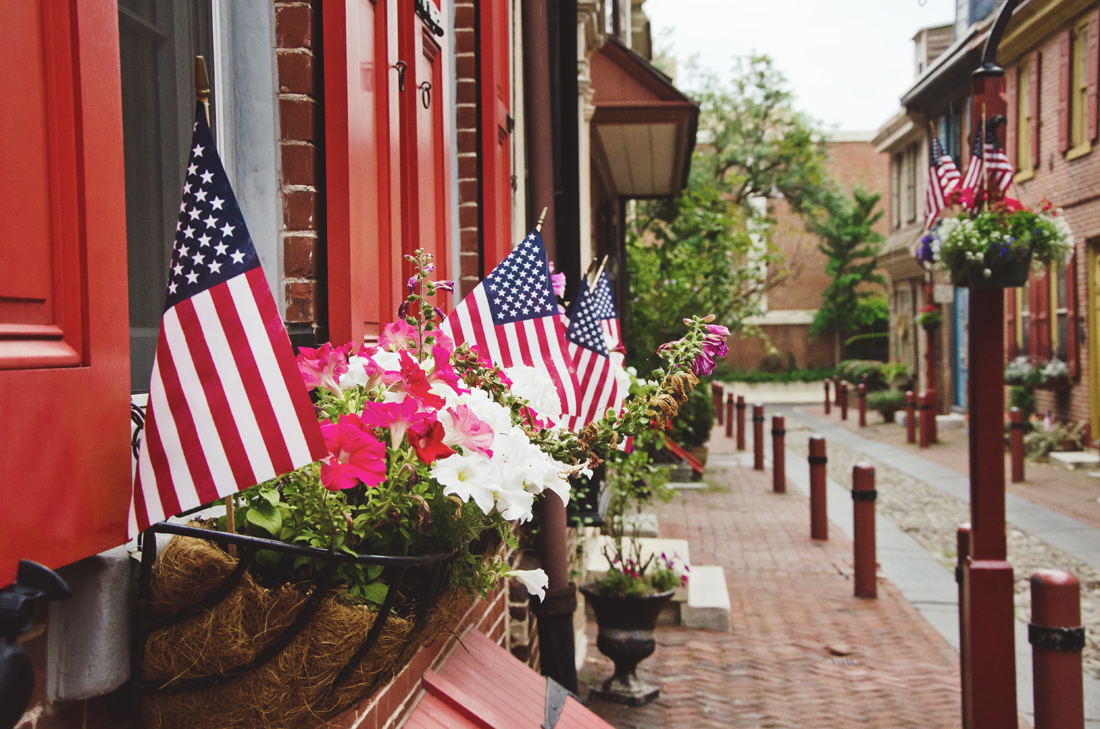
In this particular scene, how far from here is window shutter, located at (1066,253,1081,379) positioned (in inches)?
590

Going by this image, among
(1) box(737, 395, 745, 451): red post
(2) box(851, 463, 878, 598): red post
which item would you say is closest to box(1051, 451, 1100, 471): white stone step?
(1) box(737, 395, 745, 451): red post

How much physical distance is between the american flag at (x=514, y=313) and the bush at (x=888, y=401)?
791 inches

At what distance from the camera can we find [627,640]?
17.6 feet

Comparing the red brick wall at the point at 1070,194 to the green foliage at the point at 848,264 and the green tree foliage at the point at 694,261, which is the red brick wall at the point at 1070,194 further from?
the green foliage at the point at 848,264

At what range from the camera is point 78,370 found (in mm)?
1229

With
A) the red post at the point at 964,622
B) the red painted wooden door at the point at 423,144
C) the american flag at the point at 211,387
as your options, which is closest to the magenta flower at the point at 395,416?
the american flag at the point at 211,387

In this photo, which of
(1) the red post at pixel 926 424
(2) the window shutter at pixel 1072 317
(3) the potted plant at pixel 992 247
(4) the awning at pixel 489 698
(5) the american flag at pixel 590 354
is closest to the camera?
(4) the awning at pixel 489 698

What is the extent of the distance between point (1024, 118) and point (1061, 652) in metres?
15.8

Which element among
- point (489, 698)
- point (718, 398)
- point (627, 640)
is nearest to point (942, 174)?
point (627, 640)

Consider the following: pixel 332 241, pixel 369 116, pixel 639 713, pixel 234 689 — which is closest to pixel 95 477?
pixel 234 689

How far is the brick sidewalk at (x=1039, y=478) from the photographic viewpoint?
10.7m

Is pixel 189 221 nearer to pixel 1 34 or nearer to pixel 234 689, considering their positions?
pixel 1 34

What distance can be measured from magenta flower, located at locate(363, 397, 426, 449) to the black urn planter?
4188 millimetres

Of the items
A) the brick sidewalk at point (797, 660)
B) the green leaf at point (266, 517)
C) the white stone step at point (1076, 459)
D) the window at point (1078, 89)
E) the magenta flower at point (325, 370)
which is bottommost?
the brick sidewalk at point (797, 660)
